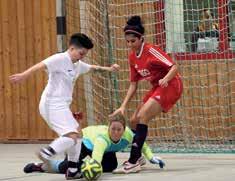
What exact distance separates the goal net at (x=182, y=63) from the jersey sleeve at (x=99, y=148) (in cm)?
266

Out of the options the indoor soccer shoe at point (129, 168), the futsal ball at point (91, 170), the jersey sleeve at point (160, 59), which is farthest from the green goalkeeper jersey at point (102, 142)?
the jersey sleeve at point (160, 59)

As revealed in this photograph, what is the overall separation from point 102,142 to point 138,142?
43 cm

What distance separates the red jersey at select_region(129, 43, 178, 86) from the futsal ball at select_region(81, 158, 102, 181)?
1.31 m

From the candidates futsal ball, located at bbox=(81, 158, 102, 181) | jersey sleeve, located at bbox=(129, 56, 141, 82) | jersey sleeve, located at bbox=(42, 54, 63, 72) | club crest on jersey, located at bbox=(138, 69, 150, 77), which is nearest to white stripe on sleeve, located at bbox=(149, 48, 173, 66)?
club crest on jersey, located at bbox=(138, 69, 150, 77)

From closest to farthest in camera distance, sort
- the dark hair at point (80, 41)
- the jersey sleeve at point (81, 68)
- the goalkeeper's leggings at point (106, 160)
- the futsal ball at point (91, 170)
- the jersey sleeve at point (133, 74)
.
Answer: the futsal ball at point (91, 170) → the dark hair at point (80, 41) → the jersey sleeve at point (81, 68) → the goalkeeper's leggings at point (106, 160) → the jersey sleeve at point (133, 74)

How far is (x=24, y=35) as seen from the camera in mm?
13188

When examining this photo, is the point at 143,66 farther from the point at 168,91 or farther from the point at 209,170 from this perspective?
the point at 209,170

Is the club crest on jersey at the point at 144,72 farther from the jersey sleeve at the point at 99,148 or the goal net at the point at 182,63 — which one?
A: the goal net at the point at 182,63

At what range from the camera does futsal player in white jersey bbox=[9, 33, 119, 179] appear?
27.5 feet

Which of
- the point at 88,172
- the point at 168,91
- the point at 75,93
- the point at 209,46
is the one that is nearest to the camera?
the point at 88,172

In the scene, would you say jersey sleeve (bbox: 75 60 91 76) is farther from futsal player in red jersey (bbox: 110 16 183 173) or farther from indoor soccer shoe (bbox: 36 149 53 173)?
indoor soccer shoe (bbox: 36 149 53 173)

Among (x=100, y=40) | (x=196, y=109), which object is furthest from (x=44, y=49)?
(x=196, y=109)

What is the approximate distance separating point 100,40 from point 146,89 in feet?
3.44

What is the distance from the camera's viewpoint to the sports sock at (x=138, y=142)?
8859 millimetres
